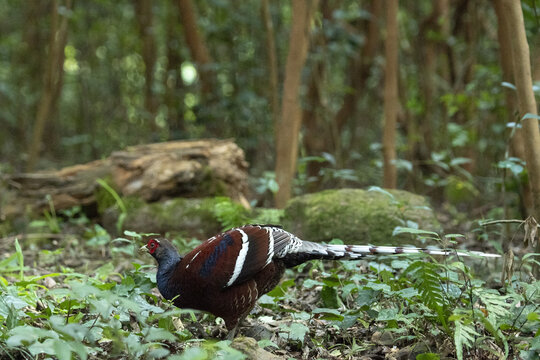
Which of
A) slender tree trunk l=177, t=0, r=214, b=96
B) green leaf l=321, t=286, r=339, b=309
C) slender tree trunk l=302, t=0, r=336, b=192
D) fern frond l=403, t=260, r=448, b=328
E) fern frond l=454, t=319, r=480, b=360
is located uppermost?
slender tree trunk l=177, t=0, r=214, b=96

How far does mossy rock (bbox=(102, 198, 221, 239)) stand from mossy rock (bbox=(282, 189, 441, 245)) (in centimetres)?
95

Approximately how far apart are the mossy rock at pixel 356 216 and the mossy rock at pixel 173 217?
950 mm

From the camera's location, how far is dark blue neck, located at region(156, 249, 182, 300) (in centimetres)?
346

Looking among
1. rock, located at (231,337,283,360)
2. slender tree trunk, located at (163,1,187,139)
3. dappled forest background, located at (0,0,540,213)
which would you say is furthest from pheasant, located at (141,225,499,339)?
slender tree trunk, located at (163,1,187,139)

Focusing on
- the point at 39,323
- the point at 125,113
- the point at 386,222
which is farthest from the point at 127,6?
the point at 39,323

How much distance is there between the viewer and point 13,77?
12797mm

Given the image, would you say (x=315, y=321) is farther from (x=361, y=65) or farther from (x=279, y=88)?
(x=361, y=65)

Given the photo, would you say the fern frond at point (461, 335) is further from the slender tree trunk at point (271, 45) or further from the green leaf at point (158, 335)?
the slender tree trunk at point (271, 45)

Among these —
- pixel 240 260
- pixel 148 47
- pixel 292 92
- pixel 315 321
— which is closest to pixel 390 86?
pixel 292 92

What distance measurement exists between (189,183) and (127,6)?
832 cm

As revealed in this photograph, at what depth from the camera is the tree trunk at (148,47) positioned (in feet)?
36.6

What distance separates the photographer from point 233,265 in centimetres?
339

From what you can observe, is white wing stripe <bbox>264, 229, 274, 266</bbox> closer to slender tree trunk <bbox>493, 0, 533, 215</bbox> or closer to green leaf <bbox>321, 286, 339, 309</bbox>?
green leaf <bbox>321, 286, 339, 309</bbox>

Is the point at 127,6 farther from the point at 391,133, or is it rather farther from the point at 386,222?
the point at 386,222
